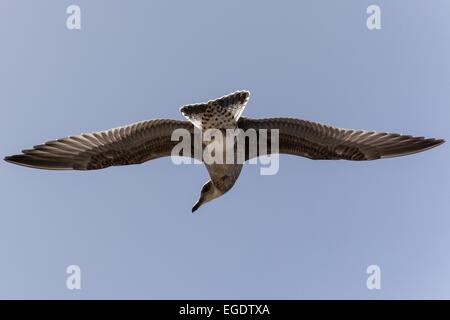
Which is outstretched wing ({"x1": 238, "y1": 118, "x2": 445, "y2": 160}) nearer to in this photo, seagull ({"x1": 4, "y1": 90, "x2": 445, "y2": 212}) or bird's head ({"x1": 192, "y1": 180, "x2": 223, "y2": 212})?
seagull ({"x1": 4, "y1": 90, "x2": 445, "y2": 212})

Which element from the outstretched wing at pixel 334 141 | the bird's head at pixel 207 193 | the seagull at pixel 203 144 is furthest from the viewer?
the bird's head at pixel 207 193

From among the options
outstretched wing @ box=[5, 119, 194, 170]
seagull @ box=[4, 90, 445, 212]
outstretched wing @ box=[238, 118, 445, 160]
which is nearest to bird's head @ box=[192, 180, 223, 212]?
seagull @ box=[4, 90, 445, 212]

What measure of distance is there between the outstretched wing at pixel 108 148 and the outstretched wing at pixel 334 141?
1379mm

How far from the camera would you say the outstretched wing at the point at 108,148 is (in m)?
14.1

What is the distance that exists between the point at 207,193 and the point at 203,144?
1.36 meters

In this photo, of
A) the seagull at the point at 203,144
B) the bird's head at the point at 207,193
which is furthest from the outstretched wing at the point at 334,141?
the bird's head at the point at 207,193

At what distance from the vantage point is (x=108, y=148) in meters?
14.4

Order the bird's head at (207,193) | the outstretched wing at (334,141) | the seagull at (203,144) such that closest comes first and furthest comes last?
the seagull at (203,144) < the outstretched wing at (334,141) < the bird's head at (207,193)

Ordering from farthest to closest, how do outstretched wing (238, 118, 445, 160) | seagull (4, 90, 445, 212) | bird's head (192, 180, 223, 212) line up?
bird's head (192, 180, 223, 212) → outstretched wing (238, 118, 445, 160) → seagull (4, 90, 445, 212)

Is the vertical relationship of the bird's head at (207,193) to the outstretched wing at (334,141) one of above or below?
below

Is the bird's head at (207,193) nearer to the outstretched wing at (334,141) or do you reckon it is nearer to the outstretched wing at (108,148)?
the outstretched wing at (108,148)

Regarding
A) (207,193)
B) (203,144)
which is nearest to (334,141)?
(203,144)

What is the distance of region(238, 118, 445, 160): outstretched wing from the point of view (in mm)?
14352

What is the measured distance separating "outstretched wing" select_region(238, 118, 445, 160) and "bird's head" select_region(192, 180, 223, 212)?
4.95 feet
